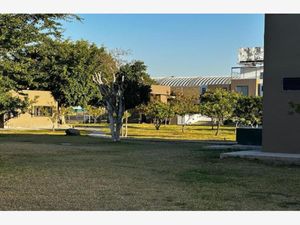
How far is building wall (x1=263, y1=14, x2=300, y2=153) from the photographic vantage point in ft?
40.9

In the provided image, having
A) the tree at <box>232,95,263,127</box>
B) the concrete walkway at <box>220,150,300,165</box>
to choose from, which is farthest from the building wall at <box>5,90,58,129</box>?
the concrete walkway at <box>220,150,300,165</box>

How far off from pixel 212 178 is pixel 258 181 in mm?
801

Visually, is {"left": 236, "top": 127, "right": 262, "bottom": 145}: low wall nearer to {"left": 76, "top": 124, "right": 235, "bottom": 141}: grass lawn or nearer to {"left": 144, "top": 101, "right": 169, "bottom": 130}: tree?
{"left": 76, "top": 124, "right": 235, "bottom": 141}: grass lawn

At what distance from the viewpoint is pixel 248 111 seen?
33.4 m

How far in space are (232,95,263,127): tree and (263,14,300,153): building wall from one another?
19.9 meters

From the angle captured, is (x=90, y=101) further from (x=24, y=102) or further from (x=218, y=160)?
(x=218, y=160)

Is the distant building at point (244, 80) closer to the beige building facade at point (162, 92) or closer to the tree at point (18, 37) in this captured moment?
the beige building facade at point (162, 92)

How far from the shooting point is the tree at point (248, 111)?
32750 mm

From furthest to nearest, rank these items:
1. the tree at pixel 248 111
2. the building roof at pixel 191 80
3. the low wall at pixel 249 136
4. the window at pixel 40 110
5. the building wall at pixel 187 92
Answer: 1. the building roof at pixel 191 80
2. the building wall at pixel 187 92
3. the window at pixel 40 110
4. the tree at pixel 248 111
5. the low wall at pixel 249 136

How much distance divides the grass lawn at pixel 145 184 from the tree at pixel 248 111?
70.1ft

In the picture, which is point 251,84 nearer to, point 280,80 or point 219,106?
point 219,106

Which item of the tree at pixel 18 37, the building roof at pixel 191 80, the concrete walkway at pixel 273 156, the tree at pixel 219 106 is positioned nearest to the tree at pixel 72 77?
the tree at pixel 219 106

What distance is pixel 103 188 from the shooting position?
291 inches

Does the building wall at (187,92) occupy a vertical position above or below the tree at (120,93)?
above
